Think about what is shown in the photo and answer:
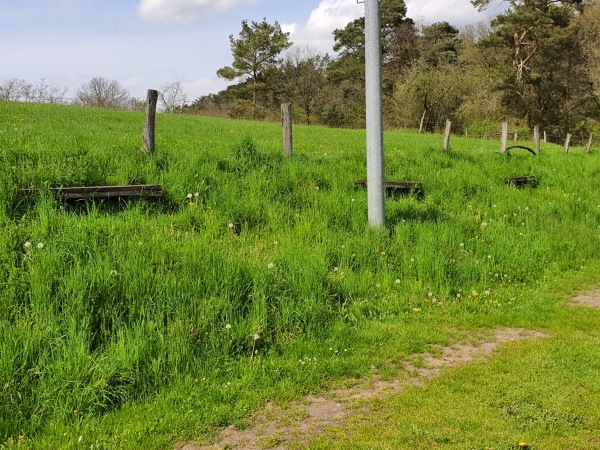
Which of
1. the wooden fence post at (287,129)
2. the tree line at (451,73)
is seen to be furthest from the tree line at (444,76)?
the wooden fence post at (287,129)

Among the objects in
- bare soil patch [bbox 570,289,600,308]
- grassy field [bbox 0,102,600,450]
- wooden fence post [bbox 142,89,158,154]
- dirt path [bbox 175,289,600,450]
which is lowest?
dirt path [bbox 175,289,600,450]

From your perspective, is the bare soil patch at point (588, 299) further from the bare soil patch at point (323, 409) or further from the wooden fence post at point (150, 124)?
the wooden fence post at point (150, 124)

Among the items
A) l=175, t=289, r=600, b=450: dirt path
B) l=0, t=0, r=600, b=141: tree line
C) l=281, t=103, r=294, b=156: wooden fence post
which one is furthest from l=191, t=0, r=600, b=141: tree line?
l=175, t=289, r=600, b=450: dirt path

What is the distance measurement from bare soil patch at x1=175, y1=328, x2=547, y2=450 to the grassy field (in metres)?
0.17

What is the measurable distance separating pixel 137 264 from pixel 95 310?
82cm

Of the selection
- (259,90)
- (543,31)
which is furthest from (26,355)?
(259,90)

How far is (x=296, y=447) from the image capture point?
139 inches

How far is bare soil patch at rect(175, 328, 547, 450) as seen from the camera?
11.9 ft

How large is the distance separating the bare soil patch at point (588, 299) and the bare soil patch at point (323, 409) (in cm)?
236

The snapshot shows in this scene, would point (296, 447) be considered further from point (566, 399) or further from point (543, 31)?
point (543, 31)

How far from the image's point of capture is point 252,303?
5.77 m

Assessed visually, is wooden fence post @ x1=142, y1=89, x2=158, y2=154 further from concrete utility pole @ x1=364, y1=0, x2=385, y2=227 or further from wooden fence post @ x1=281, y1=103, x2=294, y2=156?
concrete utility pole @ x1=364, y1=0, x2=385, y2=227

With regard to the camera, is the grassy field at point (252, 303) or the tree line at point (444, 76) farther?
the tree line at point (444, 76)

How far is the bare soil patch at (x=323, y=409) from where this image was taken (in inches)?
142
